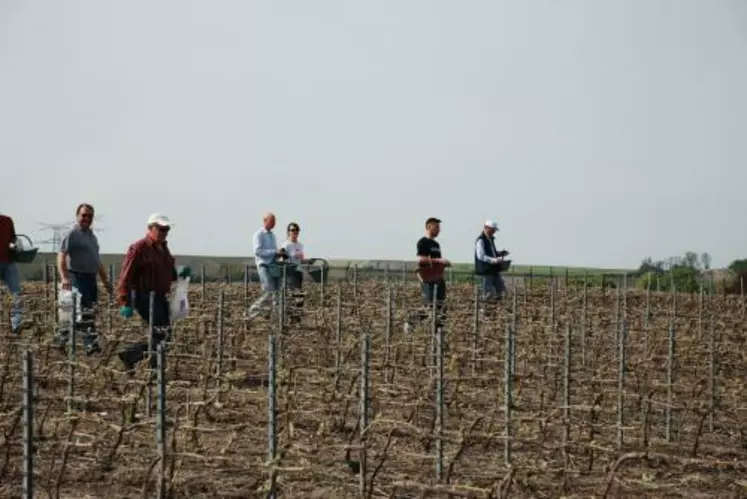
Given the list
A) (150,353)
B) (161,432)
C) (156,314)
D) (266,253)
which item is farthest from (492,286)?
(161,432)

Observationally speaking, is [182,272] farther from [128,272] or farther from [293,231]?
[293,231]

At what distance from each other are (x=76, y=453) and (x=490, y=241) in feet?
25.5

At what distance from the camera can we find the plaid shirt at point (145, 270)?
30.6ft

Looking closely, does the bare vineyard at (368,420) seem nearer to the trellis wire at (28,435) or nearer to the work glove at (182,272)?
the trellis wire at (28,435)

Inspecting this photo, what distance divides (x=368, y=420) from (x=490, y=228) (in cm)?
708

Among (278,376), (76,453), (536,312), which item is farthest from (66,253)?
(536,312)

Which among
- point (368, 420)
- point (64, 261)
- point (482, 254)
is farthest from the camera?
point (482, 254)

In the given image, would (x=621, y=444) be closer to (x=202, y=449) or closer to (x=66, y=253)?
(x=202, y=449)

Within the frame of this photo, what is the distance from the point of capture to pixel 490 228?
14180 millimetres

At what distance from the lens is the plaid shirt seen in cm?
932

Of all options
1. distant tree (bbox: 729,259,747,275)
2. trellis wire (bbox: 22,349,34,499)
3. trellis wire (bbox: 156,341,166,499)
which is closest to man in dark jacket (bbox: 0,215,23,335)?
trellis wire (bbox: 156,341,166,499)

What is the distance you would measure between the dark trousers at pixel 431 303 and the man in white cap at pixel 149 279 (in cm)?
304

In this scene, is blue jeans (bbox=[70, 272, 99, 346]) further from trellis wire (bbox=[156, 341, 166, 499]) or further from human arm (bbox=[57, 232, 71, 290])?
trellis wire (bbox=[156, 341, 166, 499])

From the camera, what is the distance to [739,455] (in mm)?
8336
